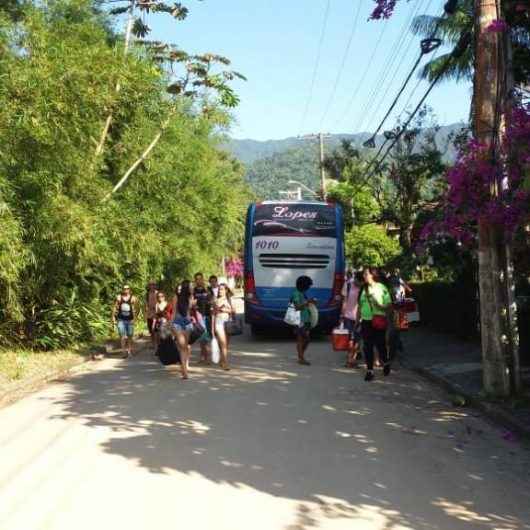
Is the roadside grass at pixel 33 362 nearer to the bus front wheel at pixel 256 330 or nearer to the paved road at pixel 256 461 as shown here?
the paved road at pixel 256 461

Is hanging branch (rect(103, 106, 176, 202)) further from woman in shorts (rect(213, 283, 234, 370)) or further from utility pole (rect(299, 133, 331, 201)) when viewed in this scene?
utility pole (rect(299, 133, 331, 201))

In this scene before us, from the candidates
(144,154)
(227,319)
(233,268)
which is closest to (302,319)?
(227,319)

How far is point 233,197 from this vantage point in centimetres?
3022

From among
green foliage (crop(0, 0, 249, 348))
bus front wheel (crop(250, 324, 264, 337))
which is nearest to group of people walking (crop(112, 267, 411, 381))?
green foliage (crop(0, 0, 249, 348))

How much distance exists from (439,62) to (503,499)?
2074cm

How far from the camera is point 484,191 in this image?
9.43 m

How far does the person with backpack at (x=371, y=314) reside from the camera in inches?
487

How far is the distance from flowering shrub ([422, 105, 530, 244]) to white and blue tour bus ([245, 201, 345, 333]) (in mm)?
10980

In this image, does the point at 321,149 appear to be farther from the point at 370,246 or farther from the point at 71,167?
the point at 71,167

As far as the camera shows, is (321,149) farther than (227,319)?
Yes

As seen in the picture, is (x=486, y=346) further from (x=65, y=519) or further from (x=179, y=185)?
(x=179, y=185)

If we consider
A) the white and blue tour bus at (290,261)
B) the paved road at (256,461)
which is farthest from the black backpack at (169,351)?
the white and blue tour bus at (290,261)

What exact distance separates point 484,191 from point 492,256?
1.01m

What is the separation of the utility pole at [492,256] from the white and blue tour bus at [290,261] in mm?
10809
